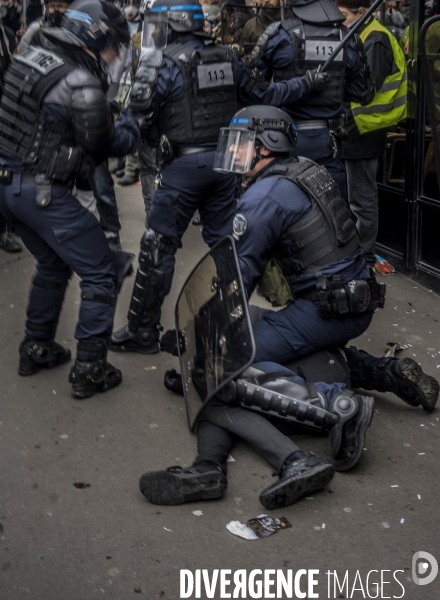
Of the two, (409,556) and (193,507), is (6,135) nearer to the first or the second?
(193,507)

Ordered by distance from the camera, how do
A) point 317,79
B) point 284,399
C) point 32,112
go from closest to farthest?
1. point 284,399
2. point 32,112
3. point 317,79

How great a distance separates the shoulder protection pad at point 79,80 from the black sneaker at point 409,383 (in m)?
2.05

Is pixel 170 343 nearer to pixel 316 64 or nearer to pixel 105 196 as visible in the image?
pixel 316 64

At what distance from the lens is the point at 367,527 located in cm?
334

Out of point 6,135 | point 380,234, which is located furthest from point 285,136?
point 380,234

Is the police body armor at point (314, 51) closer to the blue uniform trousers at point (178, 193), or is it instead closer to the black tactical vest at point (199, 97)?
the black tactical vest at point (199, 97)

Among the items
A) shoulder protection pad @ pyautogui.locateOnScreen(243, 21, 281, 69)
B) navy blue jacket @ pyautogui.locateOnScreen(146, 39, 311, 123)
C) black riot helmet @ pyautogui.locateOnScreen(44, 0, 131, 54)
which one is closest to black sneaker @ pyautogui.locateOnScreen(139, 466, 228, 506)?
black riot helmet @ pyautogui.locateOnScreen(44, 0, 131, 54)

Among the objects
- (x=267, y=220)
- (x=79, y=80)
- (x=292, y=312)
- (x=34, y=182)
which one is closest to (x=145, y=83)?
(x=79, y=80)

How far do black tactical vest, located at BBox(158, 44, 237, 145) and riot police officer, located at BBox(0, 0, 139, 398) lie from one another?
0.40 metres

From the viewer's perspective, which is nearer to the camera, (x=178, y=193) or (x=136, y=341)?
(x=178, y=193)

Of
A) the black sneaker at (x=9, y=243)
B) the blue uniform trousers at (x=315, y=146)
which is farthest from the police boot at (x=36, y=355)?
the black sneaker at (x=9, y=243)

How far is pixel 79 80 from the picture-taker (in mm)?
4180

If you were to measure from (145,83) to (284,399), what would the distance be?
212 centimetres

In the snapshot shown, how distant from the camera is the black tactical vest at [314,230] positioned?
13.3 ft
